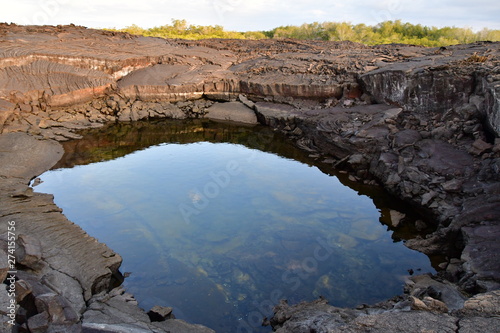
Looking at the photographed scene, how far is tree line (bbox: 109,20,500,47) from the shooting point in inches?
1087

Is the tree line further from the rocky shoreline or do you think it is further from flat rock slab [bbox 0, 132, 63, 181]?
flat rock slab [bbox 0, 132, 63, 181]

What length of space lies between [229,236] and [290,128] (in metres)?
8.75

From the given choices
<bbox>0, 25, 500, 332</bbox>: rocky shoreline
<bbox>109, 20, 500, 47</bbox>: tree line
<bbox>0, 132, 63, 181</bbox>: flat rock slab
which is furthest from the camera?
<bbox>109, 20, 500, 47</bbox>: tree line

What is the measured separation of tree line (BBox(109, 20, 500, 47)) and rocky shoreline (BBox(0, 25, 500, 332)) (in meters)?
7.95

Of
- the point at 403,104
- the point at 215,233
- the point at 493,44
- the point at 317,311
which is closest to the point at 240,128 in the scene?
the point at 403,104

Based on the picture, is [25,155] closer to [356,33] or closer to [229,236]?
[229,236]

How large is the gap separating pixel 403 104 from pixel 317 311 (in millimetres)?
9997

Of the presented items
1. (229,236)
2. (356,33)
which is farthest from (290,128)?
(356,33)

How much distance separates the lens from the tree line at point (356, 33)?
27609mm

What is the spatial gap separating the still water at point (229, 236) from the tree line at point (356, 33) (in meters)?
20.4

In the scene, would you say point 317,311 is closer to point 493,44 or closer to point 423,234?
point 423,234

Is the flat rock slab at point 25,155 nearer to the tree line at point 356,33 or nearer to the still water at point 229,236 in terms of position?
the still water at point 229,236

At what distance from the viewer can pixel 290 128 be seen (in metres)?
16.5

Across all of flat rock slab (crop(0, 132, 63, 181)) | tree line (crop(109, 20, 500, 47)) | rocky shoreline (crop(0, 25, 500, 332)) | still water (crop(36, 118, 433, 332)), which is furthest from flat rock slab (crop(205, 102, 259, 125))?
tree line (crop(109, 20, 500, 47))
